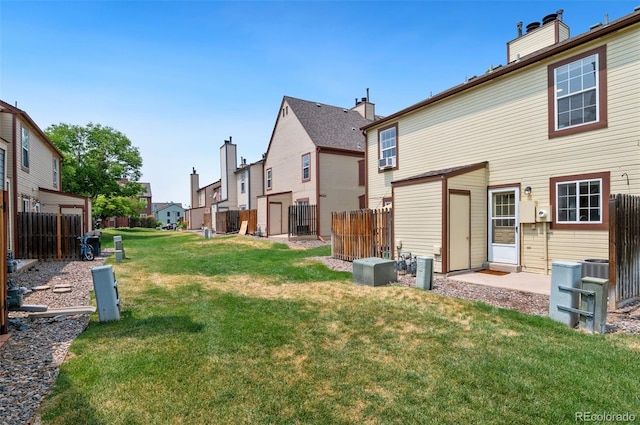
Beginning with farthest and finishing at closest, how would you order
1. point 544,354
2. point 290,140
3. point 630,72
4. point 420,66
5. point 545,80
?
point 290,140
point 420,66
point 545,80
point 630,72
point 544,354

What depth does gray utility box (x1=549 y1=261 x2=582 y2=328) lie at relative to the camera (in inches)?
221

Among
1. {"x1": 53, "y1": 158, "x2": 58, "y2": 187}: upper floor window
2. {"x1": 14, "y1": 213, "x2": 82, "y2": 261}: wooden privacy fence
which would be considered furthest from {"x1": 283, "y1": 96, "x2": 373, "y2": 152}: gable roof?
{"x1": 53, "y1": 158, "x2": 58, "y2": 187}: upper floor window

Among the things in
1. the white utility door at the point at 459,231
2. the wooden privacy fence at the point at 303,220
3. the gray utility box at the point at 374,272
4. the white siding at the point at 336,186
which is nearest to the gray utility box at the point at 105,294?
the gray utility box at the point at 374,272

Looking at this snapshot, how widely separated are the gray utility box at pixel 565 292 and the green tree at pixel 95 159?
113ft

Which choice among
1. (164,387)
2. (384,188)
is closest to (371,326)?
(164,387)

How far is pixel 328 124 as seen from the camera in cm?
2530

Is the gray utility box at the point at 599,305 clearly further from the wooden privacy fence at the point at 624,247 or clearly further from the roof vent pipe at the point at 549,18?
the roof vent pipe at the point at 549,18

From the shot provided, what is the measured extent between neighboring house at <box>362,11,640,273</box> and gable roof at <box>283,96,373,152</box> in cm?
1113

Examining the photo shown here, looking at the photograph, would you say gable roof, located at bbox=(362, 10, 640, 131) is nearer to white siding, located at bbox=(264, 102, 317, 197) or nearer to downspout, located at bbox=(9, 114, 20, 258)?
white siding, located at bbox=(264, 102, 317, 197)

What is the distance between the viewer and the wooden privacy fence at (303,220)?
22078 millimetres

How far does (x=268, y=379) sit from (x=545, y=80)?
1092 centimetres

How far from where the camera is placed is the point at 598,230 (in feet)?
28.7

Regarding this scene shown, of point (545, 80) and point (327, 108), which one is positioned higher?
point (327, 108)

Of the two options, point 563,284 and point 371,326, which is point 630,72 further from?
point 371,326
